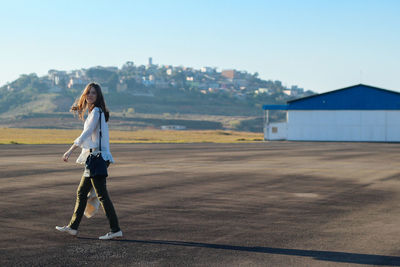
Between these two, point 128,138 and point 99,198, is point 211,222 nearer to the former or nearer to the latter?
point 99,198

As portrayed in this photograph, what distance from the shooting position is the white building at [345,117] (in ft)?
194

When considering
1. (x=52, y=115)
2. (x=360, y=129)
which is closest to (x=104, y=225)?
(x=360, y=129)

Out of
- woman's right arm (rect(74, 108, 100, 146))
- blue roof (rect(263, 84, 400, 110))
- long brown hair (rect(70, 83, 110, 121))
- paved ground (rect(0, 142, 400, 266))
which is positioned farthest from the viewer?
blue roof (rect(263, 84, 400, 110))

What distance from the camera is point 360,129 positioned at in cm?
5978

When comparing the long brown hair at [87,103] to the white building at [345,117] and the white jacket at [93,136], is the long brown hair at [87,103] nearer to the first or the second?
the white jacket at [93,136]

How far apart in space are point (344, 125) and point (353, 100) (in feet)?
9.30

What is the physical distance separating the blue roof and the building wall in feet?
1.45

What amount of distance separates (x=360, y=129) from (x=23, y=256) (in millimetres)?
56643

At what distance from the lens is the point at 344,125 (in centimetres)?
6019

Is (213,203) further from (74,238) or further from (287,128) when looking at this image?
(287,128)

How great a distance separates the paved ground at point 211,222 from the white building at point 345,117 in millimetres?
44766

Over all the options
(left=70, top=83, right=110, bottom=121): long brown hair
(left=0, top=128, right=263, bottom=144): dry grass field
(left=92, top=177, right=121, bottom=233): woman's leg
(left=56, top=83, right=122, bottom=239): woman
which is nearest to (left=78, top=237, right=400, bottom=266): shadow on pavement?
(left=92, top=177, right=121, bottom=233): woman's leg

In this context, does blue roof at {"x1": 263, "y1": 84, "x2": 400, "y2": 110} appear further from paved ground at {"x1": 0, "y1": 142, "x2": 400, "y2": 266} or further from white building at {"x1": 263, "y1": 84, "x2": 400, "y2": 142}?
paved ground at {"x1": 0, "y1": 142, "x2": 400, "y2": 266}

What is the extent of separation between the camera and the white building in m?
59.1
